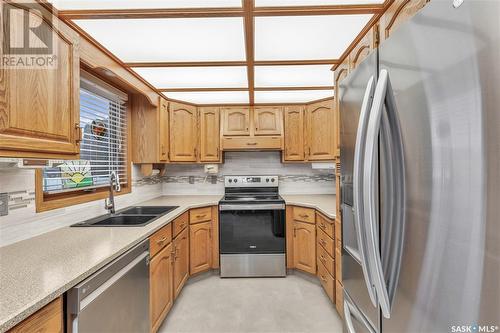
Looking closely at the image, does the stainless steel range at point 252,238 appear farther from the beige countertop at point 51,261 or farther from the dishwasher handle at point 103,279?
the dishwasher handle at point 103,279

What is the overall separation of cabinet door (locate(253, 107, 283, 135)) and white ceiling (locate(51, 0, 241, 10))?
1.88 m

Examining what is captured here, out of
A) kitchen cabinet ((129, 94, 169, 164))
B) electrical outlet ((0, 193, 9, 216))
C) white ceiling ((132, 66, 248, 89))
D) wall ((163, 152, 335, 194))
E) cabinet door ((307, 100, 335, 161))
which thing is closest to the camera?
electrical outlet ((0, 193, 9, 216))

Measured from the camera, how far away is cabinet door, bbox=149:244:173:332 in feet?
5.54

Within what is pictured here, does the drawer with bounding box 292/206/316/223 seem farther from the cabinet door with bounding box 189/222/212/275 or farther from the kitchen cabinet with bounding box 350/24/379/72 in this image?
the kitchen cabinet with bounding box 350/24/379/72

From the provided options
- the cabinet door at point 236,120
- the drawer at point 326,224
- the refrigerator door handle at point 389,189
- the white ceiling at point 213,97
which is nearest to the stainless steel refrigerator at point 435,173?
the refrigerator door handle at point 389,189

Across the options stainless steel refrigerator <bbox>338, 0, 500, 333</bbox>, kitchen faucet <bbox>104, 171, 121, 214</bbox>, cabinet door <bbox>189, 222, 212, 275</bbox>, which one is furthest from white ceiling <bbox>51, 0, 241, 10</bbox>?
cabinet door <bbox>189, 222, 212, 275</bbox>

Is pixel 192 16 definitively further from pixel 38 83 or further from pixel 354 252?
pixel 354 252

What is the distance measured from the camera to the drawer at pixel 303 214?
2641mm

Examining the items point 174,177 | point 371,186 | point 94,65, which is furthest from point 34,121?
point 174,177

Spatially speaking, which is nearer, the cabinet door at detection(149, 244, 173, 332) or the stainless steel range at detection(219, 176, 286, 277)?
the cabinet door at detection(149, 244, 173, 332)

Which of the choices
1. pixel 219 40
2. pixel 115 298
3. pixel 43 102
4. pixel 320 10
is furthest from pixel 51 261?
pixel 320 10

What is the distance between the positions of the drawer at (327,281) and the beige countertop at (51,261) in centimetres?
156

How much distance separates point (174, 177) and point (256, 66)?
2.11 meters

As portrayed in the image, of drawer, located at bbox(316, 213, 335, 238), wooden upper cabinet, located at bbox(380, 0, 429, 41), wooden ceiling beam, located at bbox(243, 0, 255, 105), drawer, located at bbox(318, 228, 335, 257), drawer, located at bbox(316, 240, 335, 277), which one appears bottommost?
drawer, located at bbox(316, 240, 335, 277)
